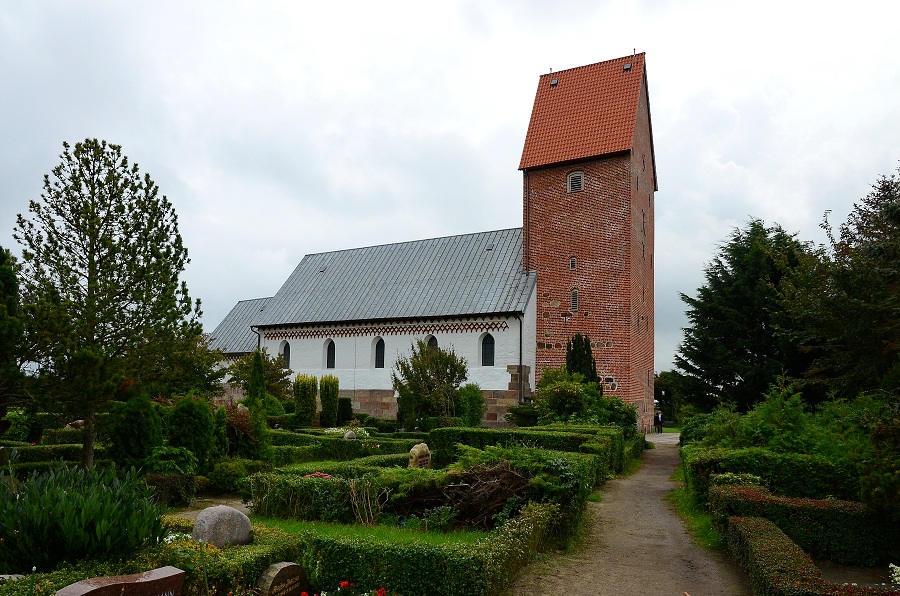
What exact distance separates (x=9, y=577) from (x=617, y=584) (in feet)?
16.8

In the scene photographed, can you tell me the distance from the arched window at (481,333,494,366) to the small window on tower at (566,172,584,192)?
234 inches

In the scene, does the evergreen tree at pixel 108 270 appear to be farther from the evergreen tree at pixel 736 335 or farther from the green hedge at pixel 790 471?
the evergreen tree at pixel 736 335

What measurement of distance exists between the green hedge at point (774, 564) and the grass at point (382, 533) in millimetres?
2565

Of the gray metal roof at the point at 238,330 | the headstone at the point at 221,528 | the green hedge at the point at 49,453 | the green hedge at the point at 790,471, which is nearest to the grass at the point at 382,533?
the headstone at the point at 221,528

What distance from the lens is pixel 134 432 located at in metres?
11.0

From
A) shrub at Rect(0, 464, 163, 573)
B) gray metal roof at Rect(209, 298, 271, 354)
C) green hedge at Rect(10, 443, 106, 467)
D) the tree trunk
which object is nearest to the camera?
shrub at Rect(0, 464, 163, 573)

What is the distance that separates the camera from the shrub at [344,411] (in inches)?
977

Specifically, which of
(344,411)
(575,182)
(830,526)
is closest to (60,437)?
(344,411)

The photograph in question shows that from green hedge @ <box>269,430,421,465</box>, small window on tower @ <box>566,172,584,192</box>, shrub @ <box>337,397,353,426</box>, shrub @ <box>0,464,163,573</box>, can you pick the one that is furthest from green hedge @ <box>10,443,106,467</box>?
small window on tower @ <box>566,172,584,192</box>

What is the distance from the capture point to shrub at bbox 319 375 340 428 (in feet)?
77.7

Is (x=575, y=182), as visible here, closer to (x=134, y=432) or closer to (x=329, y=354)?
(x=329, y=354)

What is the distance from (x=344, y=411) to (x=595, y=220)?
1130 centimetres

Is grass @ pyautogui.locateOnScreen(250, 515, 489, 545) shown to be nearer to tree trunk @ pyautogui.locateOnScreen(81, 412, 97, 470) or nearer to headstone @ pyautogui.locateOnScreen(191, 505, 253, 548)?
headstone @ pyautogui.locateOnScreen(191, 505, 253, 548)

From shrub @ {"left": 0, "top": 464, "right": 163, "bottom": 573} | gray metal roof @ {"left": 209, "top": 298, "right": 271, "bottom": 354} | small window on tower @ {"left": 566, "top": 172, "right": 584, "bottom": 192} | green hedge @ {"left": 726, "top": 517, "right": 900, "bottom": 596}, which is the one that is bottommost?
green hedge @ {"left": 726, "top": 517, "right": 900, "bottom": 596}
